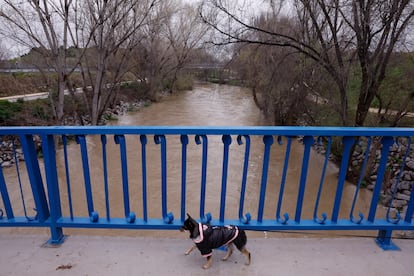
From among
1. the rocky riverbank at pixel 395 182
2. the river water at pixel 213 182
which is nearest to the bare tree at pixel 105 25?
the river water at pixel 213 182

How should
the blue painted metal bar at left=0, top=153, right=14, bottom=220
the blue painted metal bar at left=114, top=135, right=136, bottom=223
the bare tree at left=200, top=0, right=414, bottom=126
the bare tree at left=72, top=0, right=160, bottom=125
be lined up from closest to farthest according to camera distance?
the blue painted metal bar at left=114, top=135, right=136, bottom=223
the blue painted metal bar at left=0, top=153, right=14, bottom=220
the bare tree at left=200, top=0, right=414, bottom=126
the bare tree at left=72, top=0, right=160, bottom=125

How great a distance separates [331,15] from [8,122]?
35.4 feet

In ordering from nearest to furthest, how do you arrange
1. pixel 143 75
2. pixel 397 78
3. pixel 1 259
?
pixel 1 259 < pixel 397 78 < pixel 143 75

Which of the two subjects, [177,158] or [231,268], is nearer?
[231,268]

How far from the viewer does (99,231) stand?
4.29 metres

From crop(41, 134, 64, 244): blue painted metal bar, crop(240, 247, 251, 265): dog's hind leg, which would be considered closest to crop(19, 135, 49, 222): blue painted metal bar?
crop(41, 134, 64, 244): blue painted metal bar

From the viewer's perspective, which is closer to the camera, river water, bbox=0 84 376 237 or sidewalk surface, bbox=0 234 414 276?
sidewalk surface, bbox=0 234 414 276

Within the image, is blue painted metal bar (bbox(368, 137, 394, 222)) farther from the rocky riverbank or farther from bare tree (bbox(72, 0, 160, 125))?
bare tree (bbox(72, 0, 160, 125))

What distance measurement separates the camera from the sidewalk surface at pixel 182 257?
1.92 metres

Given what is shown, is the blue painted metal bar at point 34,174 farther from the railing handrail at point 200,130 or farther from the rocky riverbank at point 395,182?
the rocky riverbank at point 395,182

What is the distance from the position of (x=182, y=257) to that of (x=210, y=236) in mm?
355

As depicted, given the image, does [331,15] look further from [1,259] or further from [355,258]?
[1,259]

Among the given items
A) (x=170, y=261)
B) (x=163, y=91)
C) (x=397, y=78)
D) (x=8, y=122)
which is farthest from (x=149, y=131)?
(x=163, y=91)

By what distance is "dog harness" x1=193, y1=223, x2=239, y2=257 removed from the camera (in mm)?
1849
